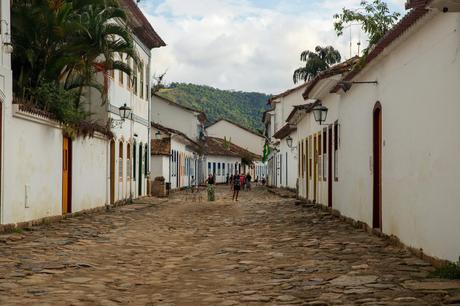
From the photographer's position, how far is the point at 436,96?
8531 mm

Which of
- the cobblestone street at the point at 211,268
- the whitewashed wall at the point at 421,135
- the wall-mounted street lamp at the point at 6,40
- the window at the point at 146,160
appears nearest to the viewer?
the cobblestone street at the point at 211,268

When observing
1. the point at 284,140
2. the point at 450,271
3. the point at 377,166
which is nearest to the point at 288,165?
the point at 284,140

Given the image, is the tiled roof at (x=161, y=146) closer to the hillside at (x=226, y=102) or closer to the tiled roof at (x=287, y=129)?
the tiled roof at (x=287, y=129)

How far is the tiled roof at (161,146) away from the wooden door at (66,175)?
64.8ft

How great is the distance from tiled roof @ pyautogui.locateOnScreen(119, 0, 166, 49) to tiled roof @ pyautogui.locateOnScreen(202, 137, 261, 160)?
101 feet

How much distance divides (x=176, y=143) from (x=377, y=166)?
2996 cm

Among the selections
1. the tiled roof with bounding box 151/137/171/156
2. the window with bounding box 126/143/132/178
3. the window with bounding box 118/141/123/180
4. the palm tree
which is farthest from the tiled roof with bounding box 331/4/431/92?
the palm tree

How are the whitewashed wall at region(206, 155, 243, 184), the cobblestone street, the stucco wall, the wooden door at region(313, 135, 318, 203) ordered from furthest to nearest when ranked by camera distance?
the stucco wall, the whitewashed wall at region(206, 155, 243, 184), the wooden door at region(313, 135, 318, 203), the cobblestone street

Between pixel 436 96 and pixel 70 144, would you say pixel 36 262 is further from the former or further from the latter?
pixel 70 144

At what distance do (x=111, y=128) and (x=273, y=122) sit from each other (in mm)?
34869

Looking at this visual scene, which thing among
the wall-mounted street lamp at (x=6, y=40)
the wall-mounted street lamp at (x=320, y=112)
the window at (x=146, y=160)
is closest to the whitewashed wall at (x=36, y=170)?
the wall-mounted street lamp at (x=6, y=40)

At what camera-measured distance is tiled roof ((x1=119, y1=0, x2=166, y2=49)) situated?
24.4 m

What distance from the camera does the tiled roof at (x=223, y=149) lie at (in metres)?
65.3

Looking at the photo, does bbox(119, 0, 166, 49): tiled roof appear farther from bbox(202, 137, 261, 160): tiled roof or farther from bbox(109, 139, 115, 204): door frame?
bbox(202, 137, 261, 160): tiled roof
